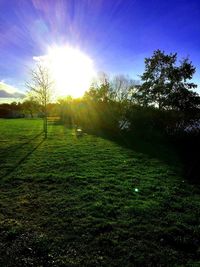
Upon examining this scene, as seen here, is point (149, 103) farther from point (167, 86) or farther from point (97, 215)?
point (97, 215)

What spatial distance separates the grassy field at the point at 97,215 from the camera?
4.87 m

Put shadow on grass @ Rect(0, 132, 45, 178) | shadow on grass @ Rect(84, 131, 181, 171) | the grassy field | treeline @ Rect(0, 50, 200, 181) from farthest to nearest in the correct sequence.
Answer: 1. treeline @ Rect(0, 50, 200, 181)
2. shadow on grass @ Rect(84, 131, 181, 171)
3. shadow on grass @ Rect(0, 132, 45, 178)
4. the grassy field

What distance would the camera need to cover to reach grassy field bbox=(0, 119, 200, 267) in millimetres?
4867

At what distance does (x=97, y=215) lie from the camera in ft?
21.5

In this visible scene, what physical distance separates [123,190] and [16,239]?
4.10m

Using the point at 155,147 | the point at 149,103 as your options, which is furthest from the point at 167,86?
the point at 155,147

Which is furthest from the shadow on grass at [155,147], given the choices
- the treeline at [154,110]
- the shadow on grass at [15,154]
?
the shadow on grass at [15,154]

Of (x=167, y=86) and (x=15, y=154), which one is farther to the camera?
(x=167, y=86)

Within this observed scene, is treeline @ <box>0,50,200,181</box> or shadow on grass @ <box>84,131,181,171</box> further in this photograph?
treeline @ <box>0,50,200,181</box>

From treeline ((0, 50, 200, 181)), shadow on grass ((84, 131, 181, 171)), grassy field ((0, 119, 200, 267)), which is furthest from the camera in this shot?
treeline ((0, 50, 200, 181))

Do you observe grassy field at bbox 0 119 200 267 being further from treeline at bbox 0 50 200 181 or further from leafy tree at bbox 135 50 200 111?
leafy tree at bbox 135 50 200 111

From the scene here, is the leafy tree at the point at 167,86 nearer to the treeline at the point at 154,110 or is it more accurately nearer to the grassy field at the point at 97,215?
the treeline at the point at 154,110

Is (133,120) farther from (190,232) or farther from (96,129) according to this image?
(190,232)

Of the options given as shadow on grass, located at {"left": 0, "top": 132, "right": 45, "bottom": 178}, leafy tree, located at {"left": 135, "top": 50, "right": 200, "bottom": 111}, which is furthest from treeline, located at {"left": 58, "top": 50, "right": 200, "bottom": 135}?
shadow on grass, located at {"left": 0, "top": 132, "right": 45, "bottom": 178}
